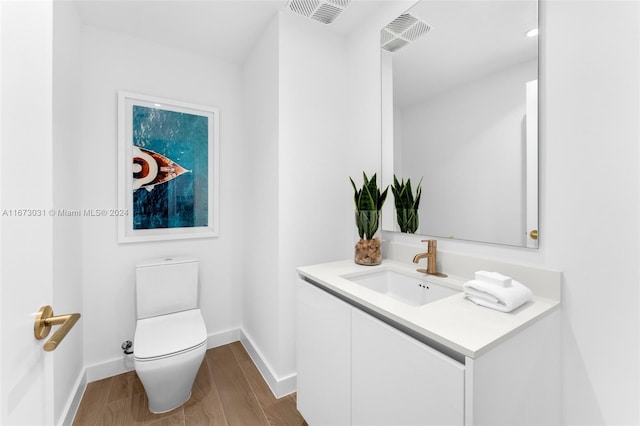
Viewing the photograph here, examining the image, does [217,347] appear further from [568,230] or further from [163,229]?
[568,230]

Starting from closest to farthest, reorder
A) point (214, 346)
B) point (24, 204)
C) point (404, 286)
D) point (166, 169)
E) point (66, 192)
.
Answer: point (24, 204)
point (404, 286)
point (66, 192)
point (166, 169)
point (214, 346)

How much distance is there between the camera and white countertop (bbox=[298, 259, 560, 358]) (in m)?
0.74

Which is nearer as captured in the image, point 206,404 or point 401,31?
point 401,31

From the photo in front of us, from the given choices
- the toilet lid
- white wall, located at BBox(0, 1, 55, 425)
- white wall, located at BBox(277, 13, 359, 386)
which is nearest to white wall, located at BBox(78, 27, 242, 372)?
the toilet lid

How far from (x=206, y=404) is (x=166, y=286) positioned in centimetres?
79

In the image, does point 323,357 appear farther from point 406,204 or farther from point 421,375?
point 406,204

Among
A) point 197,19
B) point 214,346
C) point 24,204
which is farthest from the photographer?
point 214,346

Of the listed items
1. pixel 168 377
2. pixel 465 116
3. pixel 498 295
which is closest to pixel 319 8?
pixel 465 116

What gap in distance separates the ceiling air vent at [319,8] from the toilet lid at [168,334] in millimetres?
1998

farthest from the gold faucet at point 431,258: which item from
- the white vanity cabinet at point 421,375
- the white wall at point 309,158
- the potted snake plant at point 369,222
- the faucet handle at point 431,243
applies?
the white wall at point 309,158

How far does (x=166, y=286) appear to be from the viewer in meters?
1.95

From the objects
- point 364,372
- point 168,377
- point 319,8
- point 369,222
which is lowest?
point 168,377

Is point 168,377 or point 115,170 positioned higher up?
point 115,170

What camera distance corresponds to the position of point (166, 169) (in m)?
2.08
